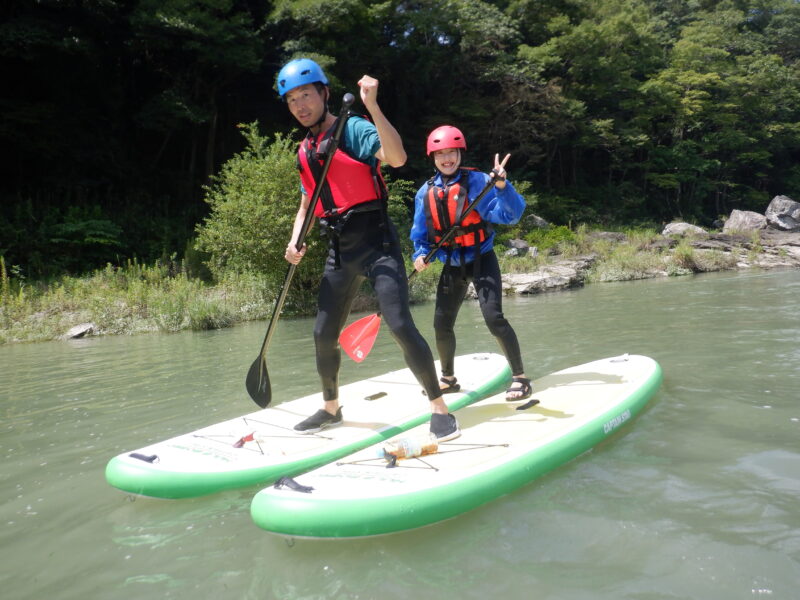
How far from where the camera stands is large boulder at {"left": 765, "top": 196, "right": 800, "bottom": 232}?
2598cm

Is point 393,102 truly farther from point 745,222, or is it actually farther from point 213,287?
point 745,222

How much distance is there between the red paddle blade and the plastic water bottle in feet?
3.25

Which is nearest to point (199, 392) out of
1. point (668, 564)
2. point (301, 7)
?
point (668, 564)

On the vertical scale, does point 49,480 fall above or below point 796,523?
below

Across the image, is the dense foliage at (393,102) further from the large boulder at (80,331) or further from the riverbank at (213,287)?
the large boulder at (80,331)

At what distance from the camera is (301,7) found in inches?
715

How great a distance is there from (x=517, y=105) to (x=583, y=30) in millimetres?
5006

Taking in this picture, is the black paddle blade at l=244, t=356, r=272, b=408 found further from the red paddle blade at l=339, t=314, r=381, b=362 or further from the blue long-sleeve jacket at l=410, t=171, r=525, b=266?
the blue long-sleeve jacket at l=410, t=171, r=525, b=266

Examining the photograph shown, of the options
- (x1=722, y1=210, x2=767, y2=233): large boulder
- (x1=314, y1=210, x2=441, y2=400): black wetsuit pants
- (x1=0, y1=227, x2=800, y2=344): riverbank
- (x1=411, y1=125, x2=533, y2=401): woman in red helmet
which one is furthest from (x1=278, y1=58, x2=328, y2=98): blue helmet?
(x1=722, y1=210, x2=767, y2=233): large boulder

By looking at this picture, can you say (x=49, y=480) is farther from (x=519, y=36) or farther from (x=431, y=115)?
(x=519, y=36)

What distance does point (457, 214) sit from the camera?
3941 mm

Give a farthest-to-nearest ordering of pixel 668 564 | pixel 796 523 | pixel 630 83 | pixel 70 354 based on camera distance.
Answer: pixel 630 83 < pixel 70 354 < pixel 796 523 < pixel 668 564

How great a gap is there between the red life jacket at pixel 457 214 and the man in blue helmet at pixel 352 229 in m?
0.77

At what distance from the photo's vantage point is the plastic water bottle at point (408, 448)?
268cm
